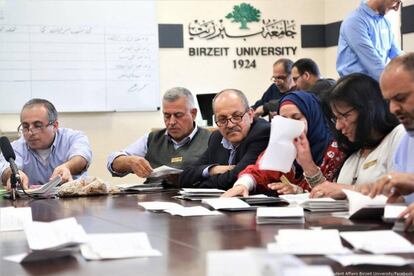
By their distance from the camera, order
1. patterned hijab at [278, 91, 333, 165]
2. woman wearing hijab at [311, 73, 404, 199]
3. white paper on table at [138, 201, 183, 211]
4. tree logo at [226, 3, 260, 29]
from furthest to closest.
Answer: tree logo at [226, 3, 260, 29], patterned hijab at [278, 91, 333, 165], woman wearing hijab at [311, 73, 404, 199], white paper on table at [138, 201, 183, 211]

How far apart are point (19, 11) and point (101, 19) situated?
2.56 ft

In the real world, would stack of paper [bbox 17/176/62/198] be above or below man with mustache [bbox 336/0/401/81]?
below

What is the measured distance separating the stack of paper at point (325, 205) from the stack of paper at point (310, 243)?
732 mm

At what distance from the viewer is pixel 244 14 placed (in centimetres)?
724

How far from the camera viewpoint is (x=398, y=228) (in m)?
1.81

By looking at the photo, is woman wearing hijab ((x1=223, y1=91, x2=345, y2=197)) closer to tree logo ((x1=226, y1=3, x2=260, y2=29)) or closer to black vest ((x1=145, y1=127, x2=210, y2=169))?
black vest ((x1=145, y1=127, x2=210, y2=169))

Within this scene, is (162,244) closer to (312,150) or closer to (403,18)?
(312,150)

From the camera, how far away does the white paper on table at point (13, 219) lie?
2.14 meters

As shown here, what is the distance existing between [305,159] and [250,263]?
251 cm

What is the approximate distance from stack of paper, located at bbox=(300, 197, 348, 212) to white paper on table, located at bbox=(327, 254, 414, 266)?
95cm

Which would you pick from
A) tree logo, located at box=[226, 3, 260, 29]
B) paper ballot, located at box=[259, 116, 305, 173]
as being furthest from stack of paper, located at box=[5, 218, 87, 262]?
tree logo, located at box=[226, 3, 260, 29]

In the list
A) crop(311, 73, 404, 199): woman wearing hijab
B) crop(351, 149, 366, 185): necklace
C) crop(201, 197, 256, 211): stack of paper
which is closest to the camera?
crop(201, 197, 256, 211): stack of paper

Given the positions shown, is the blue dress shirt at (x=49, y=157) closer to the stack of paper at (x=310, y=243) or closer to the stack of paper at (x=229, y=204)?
the stack of paper at (x=229, y=204)

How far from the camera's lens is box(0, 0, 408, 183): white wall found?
6.78 meters
